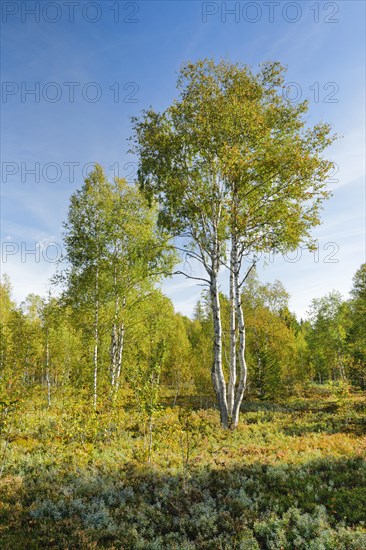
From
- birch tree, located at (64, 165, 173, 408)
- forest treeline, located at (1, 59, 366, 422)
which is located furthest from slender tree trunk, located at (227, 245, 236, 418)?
birch tree, located at (64, 165, 173, 408)

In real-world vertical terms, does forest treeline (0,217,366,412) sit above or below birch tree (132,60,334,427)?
below

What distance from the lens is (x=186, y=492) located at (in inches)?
322

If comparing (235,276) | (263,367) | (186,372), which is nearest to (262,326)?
(263,367)

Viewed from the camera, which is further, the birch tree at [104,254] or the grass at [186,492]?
the birch tree at [104,254]

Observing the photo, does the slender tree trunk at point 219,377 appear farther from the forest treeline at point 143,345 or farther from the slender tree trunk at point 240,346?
the forest treeline at point 143,345

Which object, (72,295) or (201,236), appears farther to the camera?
(72,295)

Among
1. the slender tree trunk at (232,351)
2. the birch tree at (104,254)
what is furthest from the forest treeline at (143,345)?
the slender tree trunk at (232,351)

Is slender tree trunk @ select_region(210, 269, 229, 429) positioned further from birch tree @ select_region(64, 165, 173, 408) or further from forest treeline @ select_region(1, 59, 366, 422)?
birch tree @ select_region(64, 165, 173, 408)

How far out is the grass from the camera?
6570mm

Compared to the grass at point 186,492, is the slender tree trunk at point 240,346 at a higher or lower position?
higher

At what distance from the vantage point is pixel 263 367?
31375mm

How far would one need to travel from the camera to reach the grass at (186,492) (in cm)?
657

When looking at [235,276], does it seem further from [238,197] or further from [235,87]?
[235,87]

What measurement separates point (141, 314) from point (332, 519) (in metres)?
17.2
